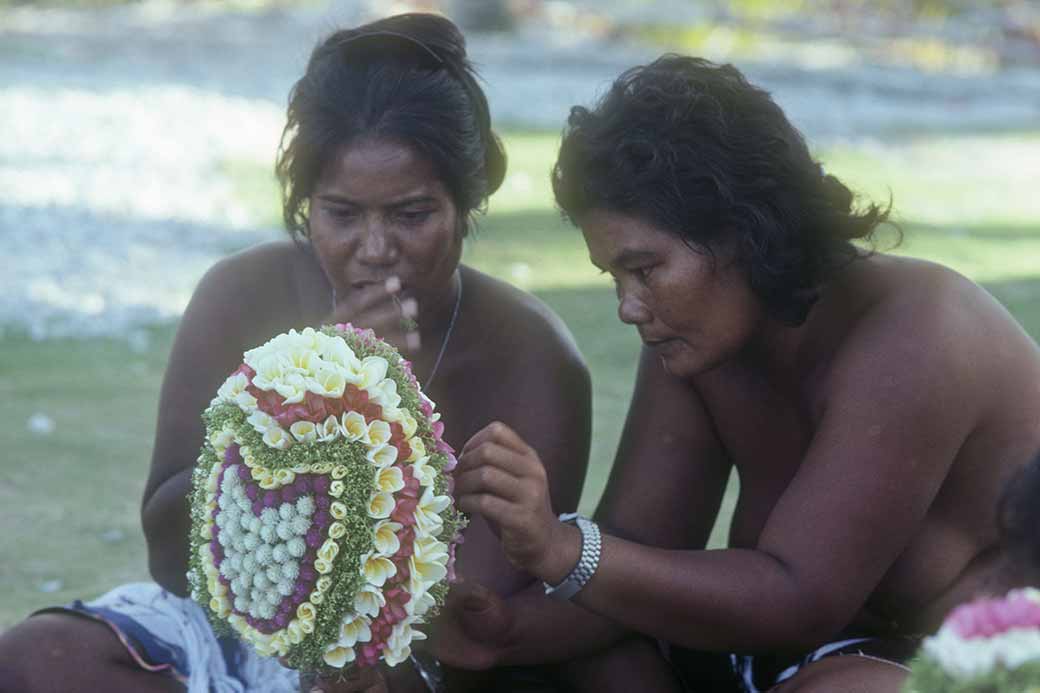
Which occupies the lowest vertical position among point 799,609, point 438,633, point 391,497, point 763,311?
point 438,633

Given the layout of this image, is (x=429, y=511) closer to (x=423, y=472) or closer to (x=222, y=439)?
(x=423, y=472)

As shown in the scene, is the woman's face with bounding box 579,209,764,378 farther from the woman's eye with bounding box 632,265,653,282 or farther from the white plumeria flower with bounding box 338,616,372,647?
the white plumeria flower with bounding box 338,616,372,647

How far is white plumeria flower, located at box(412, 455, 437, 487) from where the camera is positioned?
303 cm

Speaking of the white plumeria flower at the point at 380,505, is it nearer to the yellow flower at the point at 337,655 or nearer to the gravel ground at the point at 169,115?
the yellow flower at the point at 337,655

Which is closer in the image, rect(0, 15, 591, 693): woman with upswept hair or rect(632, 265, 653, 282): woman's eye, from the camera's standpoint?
rect(632, 265, 653, 282): woman's eye

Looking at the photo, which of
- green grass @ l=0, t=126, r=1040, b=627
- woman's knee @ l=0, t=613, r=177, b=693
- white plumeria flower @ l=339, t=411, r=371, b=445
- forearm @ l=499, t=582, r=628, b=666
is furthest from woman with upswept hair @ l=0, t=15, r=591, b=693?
green grass @ l=0, t=126, r=1040, b=627

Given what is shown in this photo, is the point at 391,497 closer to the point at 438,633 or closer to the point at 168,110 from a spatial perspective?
the point at 438,633

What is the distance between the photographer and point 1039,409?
3428 mm

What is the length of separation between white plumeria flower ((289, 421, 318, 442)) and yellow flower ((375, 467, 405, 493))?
13cm

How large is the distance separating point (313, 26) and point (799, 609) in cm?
2033

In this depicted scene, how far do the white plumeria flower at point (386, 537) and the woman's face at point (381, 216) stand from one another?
3.00ft

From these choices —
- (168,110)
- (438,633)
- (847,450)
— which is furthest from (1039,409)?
(168,110)

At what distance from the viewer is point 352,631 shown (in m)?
3.02

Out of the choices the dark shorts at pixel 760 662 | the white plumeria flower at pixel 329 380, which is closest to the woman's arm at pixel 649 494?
the dark shorts at pixel 760 662
